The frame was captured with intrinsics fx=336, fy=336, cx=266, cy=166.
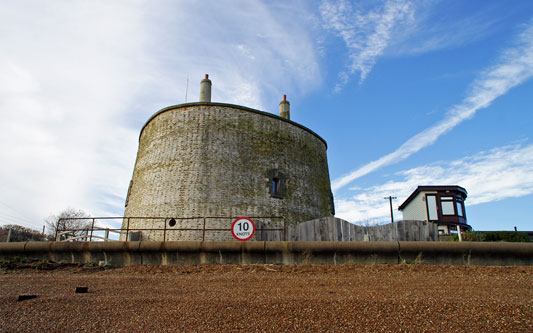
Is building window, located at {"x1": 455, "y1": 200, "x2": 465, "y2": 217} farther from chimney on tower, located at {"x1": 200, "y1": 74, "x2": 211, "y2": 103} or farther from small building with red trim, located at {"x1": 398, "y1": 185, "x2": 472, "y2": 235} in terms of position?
chimney on tower, located at {"x1": 200, "y1": 74, "x2": 211, "y2": 103}

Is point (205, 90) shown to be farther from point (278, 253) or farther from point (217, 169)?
point (278, 253)

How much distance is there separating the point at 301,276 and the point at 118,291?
3994 millimetres

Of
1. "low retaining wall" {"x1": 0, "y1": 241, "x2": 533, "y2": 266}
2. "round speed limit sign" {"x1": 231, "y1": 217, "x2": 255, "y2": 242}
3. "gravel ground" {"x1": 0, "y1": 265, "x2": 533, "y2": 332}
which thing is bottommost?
"gravel ground" {"x1": 0, "y1": 265, "x2": 533, "y2": 332}

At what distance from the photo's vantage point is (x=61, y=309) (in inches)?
213

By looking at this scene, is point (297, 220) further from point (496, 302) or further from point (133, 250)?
point (496, 302)

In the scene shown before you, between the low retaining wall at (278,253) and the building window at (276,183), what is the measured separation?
23.6ft

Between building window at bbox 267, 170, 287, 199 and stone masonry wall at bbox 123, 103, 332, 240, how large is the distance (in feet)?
0.32

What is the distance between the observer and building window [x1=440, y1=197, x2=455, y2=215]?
26378mm

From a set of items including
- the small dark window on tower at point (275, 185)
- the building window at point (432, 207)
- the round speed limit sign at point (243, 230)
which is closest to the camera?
the round speed limit sign at point (243, 230)

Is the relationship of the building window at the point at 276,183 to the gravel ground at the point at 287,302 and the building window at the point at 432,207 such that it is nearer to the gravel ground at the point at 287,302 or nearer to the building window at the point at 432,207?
the gravel ground at the point at 287,302

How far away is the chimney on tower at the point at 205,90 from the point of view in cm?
1877

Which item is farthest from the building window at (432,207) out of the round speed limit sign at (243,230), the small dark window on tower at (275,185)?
the round speed limit sign at (243,230)

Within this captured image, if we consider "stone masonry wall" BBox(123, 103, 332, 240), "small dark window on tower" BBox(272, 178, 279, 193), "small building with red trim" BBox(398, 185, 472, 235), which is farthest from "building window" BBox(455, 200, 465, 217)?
"small dark window on tower" BBox(272, 178, 279, 193)

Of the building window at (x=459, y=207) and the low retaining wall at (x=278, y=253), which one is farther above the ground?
the building window at (x=459, y=207)
